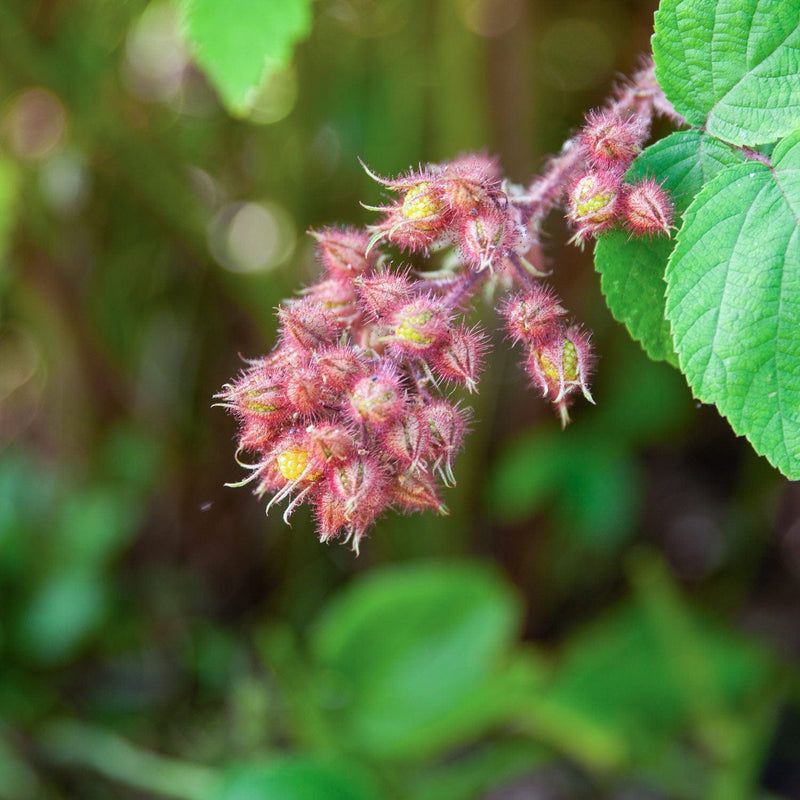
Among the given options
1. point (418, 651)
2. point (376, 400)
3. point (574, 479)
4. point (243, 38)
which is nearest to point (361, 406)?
point (376, 400)

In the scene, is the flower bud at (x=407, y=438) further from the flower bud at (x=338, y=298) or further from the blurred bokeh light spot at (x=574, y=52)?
the blurred bokeh light spot at (x=574, y=52)

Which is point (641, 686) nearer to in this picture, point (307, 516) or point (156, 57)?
point (307, 516)

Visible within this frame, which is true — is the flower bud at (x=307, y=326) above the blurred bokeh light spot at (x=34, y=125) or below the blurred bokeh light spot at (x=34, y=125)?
below

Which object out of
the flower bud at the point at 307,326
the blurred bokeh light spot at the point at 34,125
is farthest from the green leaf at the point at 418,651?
the blurred bokeh light spot at the point at 34,125

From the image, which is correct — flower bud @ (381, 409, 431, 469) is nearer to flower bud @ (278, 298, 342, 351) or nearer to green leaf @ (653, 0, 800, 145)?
flower bud @ (278, 298, 342, 351)

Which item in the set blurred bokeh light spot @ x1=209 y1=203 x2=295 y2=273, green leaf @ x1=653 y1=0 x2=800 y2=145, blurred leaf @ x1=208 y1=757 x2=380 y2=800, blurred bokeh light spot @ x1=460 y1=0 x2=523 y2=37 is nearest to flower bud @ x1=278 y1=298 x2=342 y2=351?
green leaf @ x1=653 y1=0 x2=800 y2=145

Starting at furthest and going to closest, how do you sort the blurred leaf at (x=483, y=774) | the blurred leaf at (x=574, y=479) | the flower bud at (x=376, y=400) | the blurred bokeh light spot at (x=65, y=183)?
the blurred bokeh light spot at (x=65, y=183), the blurred leaf at (x=574, y=479), the blurred leaf at (x=483, y=774), the flower bud at (x=376, y=400)
